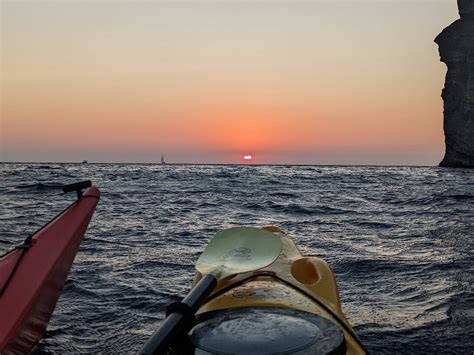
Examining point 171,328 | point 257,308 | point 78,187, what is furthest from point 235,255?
point 78,187

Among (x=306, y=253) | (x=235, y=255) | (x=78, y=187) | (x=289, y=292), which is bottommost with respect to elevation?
(x=306, y=253)

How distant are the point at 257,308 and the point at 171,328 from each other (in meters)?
0.55

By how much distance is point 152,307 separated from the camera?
4785 mm

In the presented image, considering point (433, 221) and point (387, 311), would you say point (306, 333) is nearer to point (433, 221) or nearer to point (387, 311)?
point (387, 311)

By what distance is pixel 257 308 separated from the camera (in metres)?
2.39

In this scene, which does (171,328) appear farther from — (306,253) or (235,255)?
(306,253)

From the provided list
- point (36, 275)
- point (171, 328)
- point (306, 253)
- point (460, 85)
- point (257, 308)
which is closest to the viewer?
point (171, 328)

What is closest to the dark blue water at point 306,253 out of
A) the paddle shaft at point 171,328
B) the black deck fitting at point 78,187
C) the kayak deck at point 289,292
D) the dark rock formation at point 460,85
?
the kayak deck at point 289,292

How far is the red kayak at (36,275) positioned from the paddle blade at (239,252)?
1104 millimetres

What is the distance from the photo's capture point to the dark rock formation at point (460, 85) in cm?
4778

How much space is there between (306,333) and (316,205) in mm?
12413

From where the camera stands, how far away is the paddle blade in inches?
124

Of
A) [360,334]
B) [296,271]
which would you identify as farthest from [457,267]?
[296,271]

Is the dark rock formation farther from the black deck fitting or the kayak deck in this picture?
the black deck fitting
